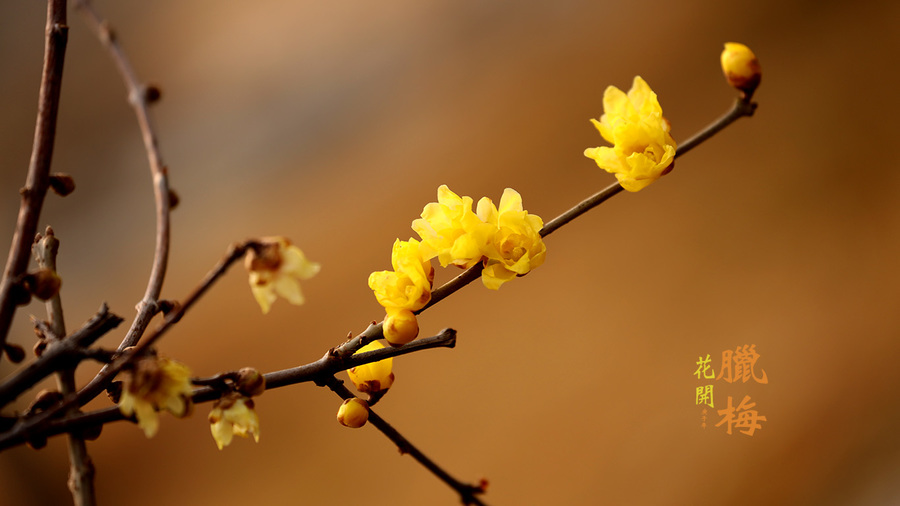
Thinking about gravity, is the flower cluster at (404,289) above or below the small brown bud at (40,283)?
below

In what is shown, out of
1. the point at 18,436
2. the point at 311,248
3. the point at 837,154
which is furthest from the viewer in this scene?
A: the point at 311,248

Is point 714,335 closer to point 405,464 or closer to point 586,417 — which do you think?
point 586,417

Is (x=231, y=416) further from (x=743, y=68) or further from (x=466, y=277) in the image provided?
(x=743, y=68)

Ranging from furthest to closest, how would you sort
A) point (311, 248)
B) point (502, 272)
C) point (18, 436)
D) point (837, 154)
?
point (311, 248) → point (837, 154) → point (502, 272) → point (18, 436)

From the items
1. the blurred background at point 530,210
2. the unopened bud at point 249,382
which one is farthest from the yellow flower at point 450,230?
the blurred background at point 530,210

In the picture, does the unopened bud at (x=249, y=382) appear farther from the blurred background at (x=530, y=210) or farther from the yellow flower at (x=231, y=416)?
the blurred background at (x=530, y=210)

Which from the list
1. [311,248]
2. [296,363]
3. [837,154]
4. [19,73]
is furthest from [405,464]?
[19,73]
